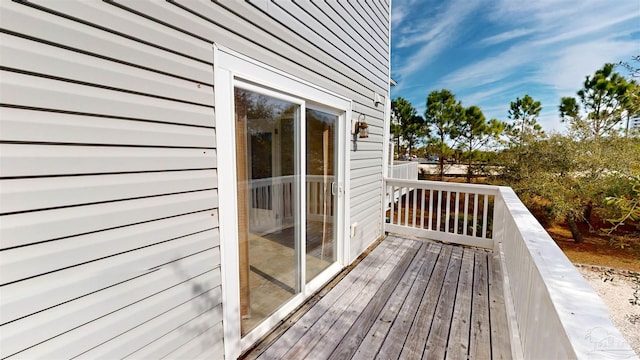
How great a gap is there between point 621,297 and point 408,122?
9.77 metres

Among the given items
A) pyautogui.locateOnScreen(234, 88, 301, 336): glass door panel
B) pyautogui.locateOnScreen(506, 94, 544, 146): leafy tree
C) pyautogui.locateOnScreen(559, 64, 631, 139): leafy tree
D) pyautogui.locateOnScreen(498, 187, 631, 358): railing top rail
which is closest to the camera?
pyautogui.locateOnScreen(498, 187, 631, 358): railing top rail

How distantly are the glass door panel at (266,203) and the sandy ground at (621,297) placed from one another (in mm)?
3608

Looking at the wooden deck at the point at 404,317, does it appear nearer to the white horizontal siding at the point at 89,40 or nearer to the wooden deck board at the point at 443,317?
the wooden deck board at the point at 443,317

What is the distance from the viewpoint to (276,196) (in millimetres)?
2270

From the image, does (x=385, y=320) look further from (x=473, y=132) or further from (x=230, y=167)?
(x=473, y=132)

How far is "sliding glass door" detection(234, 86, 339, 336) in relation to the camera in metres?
1.96

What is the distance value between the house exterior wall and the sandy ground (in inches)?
170

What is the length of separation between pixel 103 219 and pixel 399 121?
1333 cm

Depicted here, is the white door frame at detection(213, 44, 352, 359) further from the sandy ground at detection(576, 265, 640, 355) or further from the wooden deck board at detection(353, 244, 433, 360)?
the sandy ground at detection(576, 265, 640, 355)

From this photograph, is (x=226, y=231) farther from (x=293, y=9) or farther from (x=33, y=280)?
(x=293, y=9)

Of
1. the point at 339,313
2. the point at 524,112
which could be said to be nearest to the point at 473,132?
the point at 524,112

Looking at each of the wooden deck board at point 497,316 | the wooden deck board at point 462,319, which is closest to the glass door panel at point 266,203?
the wooden deck board at point 462,319

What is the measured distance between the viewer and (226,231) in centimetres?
177

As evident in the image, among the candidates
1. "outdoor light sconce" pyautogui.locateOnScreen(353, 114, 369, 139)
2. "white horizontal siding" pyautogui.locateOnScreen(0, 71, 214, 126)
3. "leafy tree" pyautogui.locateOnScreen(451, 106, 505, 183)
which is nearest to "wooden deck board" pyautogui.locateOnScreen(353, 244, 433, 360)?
"outdoor light sconce" pyautogui.locateOnScreen(353, 114, 369, 139)
